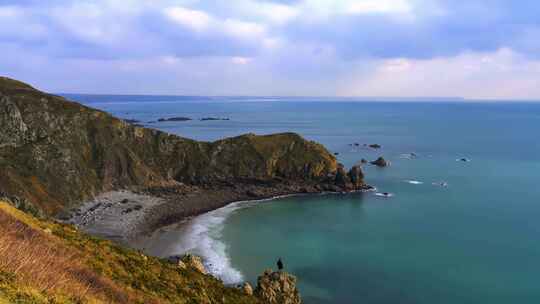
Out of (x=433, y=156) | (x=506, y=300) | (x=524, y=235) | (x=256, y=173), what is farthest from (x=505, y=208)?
(x=433, y=156)

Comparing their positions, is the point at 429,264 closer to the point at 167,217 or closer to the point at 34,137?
the point at 167,217

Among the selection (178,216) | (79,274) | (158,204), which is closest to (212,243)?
(178,216)

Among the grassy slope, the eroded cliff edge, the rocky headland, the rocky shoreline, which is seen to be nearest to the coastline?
the rocky shoreline

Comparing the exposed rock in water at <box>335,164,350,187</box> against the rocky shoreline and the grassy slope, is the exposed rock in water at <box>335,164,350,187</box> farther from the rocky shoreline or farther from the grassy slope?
the grassy slope

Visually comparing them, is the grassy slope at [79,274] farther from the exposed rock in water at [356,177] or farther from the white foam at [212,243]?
the exposed rock in water at [356,177]

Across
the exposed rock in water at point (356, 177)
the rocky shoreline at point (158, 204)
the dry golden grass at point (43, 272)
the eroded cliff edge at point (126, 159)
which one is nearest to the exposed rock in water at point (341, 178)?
the eroded cliff edge at point (126, 159)
